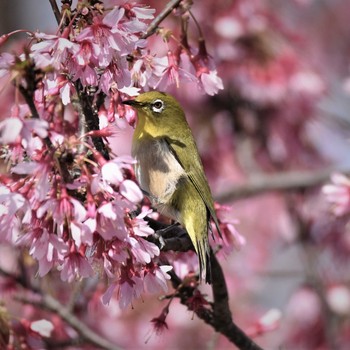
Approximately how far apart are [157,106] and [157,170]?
0.85 feet

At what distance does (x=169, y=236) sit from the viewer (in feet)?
8.48

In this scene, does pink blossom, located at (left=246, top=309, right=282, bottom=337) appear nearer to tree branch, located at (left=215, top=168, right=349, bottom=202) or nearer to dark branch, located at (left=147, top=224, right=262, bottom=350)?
dark branch, located at (left=147, top=224, right=262, bottom=350)

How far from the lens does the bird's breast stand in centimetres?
280

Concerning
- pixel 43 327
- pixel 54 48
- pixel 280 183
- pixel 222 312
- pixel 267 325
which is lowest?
pixel 280 183

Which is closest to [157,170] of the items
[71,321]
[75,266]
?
[75,266]

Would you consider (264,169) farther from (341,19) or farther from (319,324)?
(341,19)

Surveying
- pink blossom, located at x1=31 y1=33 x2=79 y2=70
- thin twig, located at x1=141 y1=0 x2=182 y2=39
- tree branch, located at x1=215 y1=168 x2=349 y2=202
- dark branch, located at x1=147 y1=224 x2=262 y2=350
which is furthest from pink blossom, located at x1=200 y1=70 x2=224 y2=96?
tree branch, located at x1=215 y1=168 x2=349 y2=202

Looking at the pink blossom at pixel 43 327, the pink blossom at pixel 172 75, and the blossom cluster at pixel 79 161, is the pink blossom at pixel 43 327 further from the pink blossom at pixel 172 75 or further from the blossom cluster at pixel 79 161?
the pink blossom at pixel 172 75

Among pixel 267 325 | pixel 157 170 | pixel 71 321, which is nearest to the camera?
pixel 157 170

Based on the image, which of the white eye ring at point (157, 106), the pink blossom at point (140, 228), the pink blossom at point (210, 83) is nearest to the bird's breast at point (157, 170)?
the white eye ring at point (157, 106)

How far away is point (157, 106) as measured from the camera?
2.91 m

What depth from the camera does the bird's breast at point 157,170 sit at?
280cm

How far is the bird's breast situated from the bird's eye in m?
0.12

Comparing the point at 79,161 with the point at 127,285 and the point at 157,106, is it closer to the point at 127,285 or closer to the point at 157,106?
the point at 127,285
